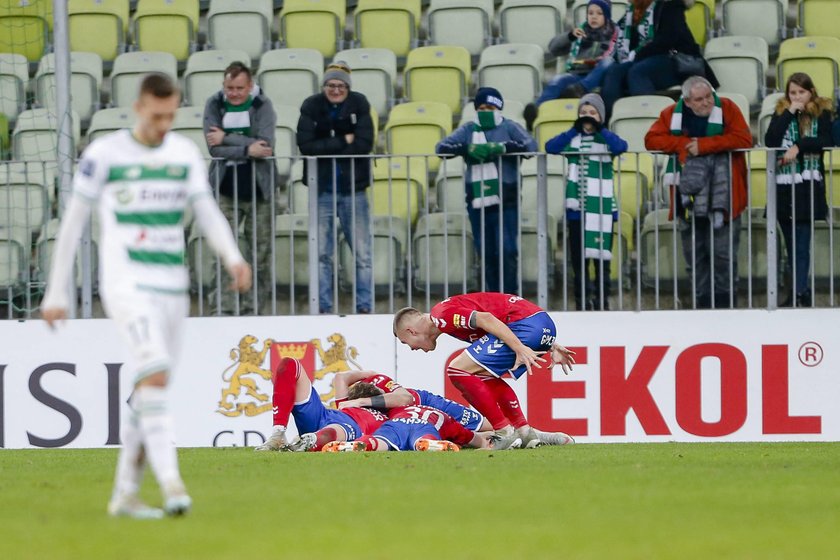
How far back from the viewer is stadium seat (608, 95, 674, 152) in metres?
16.5

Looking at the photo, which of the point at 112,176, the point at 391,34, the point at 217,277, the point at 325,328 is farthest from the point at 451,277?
the point at 112,176

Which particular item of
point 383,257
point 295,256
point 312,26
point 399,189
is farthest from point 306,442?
point 312,26

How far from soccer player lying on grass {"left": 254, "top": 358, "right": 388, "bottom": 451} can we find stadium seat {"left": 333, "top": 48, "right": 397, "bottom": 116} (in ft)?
21.2

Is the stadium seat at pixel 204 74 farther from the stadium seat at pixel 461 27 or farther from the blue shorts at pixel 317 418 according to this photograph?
the blue shorts at pixel 317 418

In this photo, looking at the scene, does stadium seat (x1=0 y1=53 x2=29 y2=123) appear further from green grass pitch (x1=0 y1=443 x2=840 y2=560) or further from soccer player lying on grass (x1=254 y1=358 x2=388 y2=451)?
green grass pitch (x1=0 y1=443 x2=840 y2=560)

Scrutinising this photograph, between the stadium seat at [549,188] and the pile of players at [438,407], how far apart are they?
2918 mm

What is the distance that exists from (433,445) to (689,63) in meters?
6.59

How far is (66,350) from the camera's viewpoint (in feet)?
47.7

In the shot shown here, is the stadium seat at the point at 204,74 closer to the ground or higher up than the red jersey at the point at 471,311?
higher up

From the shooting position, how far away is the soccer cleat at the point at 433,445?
12070mm

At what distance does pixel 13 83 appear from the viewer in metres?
18.0

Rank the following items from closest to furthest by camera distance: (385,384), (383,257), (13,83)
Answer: (385,384), (383,257), (13,83)

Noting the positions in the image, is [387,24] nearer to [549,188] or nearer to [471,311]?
[549,188]

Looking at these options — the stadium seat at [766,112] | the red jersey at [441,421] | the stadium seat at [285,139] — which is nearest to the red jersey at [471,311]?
the red jersey at [441,421]
